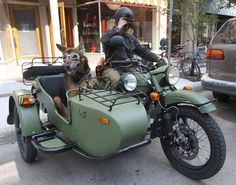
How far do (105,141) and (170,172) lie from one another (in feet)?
3.40

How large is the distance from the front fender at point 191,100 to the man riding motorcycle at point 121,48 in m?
0.62

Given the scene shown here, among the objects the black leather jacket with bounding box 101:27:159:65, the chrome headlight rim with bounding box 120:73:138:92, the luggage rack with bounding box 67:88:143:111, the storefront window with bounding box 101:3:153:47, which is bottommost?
the luggage rack with bounding box 67:88:143:111

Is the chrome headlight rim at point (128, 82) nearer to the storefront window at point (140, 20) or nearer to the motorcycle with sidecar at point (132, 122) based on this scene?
the motorcycle with sidecar at point (132, 122)

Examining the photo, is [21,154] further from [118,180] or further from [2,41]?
[2,41]

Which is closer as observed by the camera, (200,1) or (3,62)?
(3,62)

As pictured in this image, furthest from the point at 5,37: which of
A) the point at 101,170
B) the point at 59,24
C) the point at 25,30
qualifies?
the point at 101,170

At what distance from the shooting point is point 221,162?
229 cm

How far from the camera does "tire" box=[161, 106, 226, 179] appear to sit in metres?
2.28

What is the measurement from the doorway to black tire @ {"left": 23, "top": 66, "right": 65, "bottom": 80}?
5.80 metres

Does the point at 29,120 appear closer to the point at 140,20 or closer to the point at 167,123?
the point at 167,123

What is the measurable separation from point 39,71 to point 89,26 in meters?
6.99

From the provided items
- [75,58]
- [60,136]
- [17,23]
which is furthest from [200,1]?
[60,136]

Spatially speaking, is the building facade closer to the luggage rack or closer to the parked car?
the parked car

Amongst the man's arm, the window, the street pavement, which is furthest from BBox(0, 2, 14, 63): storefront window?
the window
